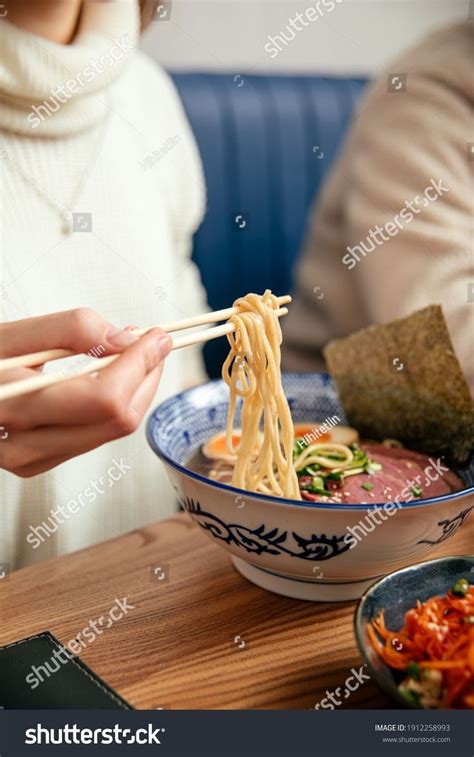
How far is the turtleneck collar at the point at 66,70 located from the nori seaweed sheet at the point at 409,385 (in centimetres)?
57

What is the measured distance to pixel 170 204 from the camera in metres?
1.57

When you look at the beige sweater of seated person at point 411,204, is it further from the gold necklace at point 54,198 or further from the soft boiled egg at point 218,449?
the gold necklace at point 54,198

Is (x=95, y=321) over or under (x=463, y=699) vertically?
over

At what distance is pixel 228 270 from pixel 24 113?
3.46 feet

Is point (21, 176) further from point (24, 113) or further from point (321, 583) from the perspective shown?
point (321, 583)

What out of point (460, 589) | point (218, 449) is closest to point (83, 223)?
point (218, 449)

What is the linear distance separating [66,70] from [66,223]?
0.76 ft

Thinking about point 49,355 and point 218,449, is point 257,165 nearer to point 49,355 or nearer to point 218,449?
point 218,449

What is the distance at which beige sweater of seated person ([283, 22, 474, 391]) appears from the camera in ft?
4.88

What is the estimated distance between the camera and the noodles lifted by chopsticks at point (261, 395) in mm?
929

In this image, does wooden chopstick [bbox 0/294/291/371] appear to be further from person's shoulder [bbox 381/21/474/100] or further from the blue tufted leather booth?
the blue tufted leather booth

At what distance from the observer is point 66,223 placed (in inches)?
47.9

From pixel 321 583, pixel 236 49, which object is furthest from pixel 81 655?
pixel 236 49

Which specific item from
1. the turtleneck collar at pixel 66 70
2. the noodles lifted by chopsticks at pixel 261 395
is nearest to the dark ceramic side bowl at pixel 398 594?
the noodles lifted by chopsticks at pixel 261 395
